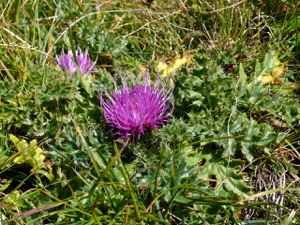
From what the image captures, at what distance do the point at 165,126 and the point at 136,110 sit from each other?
5.4 inches

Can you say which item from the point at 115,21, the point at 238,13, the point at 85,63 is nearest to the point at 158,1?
the point at 115,21

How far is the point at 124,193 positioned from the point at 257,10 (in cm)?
148

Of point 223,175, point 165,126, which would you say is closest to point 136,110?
point 165,126

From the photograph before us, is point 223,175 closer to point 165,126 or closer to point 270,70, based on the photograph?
point 165,126

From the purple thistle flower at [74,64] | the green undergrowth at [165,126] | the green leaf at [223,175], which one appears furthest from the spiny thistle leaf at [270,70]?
the purple thistle flower at [74,64]

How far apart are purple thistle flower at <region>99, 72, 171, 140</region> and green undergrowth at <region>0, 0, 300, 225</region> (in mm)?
55

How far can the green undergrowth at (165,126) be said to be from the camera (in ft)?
6.30

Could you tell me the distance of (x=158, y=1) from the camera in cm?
312

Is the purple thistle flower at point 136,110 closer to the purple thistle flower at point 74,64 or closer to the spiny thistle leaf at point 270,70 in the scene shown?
the purple thistle flower at point 74,64

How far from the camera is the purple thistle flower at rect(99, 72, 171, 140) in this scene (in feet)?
7.03

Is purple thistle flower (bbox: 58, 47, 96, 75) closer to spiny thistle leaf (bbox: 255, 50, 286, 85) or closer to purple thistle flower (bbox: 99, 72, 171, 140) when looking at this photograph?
purple thistle flower (bbox: 99, 72, 171, 140)

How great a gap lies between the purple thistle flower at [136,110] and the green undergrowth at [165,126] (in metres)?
0.05

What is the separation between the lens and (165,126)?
85.0 inches

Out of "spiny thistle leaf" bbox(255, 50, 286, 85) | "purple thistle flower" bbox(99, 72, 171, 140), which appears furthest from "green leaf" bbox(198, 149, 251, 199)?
"spiny thistle leaf" bbox(255, 50, 286, 85)
